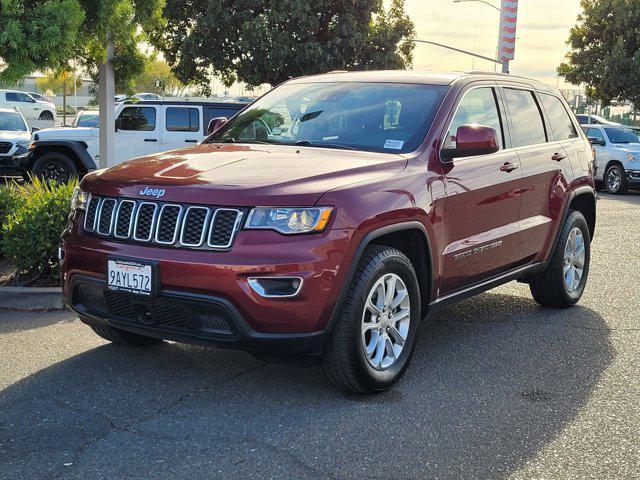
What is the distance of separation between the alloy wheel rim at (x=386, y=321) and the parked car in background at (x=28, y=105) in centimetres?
3714

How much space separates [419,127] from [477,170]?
1.79ft

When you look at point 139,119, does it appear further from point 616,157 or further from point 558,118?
point 616,157

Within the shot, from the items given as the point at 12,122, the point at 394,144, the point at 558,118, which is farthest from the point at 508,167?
the point at 12,122

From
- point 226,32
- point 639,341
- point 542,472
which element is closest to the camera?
point 542,472

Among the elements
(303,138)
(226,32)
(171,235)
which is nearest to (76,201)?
(171,235)

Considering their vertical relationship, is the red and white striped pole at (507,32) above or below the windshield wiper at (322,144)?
above

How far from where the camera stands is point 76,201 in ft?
16.5

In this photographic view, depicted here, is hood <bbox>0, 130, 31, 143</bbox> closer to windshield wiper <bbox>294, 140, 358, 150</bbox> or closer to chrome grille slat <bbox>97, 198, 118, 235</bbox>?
windshield wiper <bbox>294, 140, 358, 150</bbox>

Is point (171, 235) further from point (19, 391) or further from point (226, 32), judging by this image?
A: point (226, 32)

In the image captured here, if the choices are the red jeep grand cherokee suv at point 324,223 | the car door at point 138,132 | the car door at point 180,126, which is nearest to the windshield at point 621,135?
the car door at point 180,126

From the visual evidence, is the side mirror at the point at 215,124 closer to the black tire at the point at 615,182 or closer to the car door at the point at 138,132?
the car door at the point at 138,132

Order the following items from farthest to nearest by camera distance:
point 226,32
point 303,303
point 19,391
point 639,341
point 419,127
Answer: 1. point 226,32
2. point 639,341
3. point 419,127
4. point 19,391
5. point 303,303

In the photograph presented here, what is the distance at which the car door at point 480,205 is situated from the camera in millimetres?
5258

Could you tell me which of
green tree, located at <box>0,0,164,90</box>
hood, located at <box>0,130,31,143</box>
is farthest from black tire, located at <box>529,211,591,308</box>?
hood, located at <box>0,130,31,143</box>
